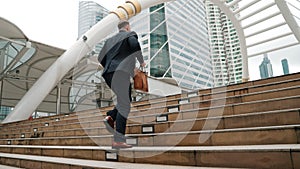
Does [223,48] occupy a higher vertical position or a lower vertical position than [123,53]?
higher

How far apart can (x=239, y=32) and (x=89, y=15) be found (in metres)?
8.97

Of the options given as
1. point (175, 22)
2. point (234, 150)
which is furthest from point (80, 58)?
point (175, 22)

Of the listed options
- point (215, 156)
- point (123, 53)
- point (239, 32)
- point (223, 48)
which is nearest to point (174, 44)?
point (239, 32)

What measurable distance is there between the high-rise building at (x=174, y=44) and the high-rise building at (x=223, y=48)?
2.95 meters

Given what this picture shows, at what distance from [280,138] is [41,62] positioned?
43.5 feet

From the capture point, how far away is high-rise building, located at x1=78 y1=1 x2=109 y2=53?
34.2ft

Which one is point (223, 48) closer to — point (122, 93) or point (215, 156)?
point (122, 93)

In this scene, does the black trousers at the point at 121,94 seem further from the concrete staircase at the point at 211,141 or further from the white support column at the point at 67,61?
the white support column at the point at 67,61

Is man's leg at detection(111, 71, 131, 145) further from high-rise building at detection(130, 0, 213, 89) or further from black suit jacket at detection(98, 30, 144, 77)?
high-rise building at detection(130, 0, 213, 89)

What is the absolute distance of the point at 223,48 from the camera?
1267 inches

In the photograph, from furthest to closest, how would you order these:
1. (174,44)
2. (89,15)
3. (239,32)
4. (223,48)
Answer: (223,48), (174,44), (239,32), (89,15)

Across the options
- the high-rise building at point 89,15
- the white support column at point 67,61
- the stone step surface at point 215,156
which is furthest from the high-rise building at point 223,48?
the stone step surface at point 215,156

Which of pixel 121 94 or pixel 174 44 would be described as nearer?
pixel 121 94

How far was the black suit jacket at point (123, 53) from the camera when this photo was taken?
2.28 meters
